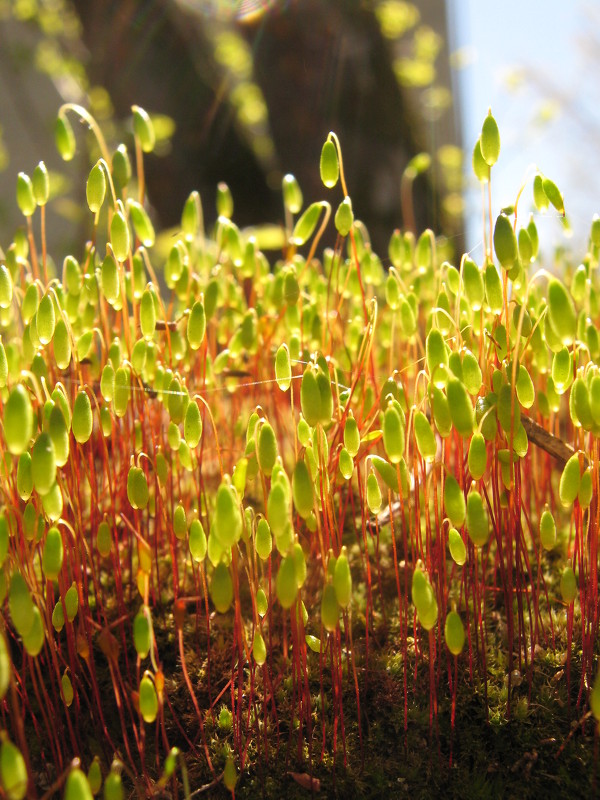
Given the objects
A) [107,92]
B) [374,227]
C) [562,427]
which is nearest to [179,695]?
[562,427]

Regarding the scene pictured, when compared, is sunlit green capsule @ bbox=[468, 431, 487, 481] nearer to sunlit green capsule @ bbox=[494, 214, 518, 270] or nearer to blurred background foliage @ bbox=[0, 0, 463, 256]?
sunlit green capsule @ bbox=[494, 214, 518, 270]

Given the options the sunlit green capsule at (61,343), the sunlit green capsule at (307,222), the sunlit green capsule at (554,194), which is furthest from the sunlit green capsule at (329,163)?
the sunlit green capsule at (61,343)

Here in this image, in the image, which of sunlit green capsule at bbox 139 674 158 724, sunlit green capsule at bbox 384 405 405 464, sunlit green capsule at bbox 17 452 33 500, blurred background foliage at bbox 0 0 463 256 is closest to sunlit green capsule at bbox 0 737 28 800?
sunlit green capsule at bbox 139 674 158 724

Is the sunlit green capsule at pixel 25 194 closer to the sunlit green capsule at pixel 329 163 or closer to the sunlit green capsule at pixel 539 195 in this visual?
the sunlit green capsule at pixel 329 163

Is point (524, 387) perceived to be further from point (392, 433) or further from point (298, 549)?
point (298, 549)

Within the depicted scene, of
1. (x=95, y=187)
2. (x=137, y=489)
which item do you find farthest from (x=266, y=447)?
(x=95, y=187)

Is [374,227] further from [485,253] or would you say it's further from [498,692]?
[498,692]

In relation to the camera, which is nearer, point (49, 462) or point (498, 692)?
point (49, 462)
